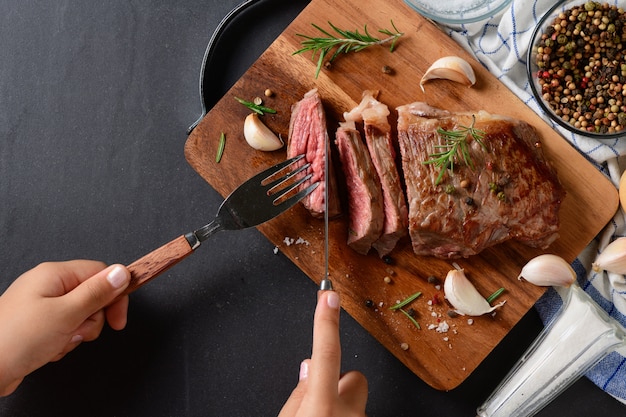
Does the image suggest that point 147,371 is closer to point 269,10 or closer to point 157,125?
point 157,125

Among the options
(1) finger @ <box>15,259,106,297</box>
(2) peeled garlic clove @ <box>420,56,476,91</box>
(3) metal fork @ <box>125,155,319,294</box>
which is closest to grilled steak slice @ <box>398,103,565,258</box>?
(2) peeled garlic clove @ <box>420,56,476,91</box>

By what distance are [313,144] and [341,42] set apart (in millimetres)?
490

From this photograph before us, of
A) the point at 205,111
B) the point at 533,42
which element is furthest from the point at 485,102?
the point at 205,111

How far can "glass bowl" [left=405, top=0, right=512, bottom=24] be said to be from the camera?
2.82 m

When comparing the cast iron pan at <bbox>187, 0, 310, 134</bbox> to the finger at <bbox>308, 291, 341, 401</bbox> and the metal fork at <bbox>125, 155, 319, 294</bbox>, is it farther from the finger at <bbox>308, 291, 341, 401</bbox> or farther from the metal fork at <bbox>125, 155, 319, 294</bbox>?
the finger at <bbox>308, 291, 341, 401</bbox>

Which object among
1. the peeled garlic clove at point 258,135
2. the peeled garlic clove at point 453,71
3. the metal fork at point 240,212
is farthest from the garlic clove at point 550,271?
the peeled garlic clove at point 258,135

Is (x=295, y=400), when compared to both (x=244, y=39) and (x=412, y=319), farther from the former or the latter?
(x=244, y=39)

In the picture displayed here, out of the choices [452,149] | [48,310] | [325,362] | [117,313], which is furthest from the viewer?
[117,313]

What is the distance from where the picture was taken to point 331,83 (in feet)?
9.60

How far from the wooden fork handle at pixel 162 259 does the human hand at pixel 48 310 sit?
4cm

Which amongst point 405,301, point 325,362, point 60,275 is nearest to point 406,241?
point 405,301

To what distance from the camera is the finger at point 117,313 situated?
3025 millimetres

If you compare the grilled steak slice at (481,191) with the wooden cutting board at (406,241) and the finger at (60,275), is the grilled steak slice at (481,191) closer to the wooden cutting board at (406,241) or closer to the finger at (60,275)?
the wooden cutting board at (406,241)

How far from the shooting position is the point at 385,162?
9.17 ft
